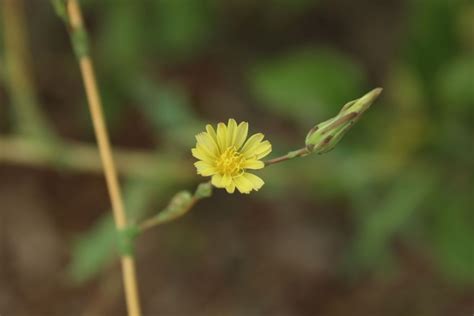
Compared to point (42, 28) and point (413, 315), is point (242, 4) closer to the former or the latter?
point (42, 28)

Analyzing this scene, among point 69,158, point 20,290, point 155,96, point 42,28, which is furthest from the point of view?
point 42,28

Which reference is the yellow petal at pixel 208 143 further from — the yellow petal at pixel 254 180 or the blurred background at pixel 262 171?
the blurred background at pixel 262 171

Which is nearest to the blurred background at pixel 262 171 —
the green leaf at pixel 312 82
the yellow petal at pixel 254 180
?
the green leaf at pixel 312 82

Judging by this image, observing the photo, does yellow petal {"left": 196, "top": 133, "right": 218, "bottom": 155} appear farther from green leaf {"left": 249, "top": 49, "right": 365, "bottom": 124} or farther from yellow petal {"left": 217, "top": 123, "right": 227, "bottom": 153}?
green leaf {"left": 249, "top": 49, "right": 365, "bottom": 124}

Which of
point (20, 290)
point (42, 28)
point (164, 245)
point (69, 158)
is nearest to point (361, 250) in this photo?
point (164, 245)

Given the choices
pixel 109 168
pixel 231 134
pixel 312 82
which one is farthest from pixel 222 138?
pixel 312 82

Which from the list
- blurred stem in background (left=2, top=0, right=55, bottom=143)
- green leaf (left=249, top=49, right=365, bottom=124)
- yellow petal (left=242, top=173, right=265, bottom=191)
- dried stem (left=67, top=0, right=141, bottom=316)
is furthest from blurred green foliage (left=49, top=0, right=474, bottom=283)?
yellow petal (left=242, top=173, right=265, bottom=191)

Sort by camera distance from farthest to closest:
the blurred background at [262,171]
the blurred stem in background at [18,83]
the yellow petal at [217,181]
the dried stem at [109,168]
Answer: the blurred background at [262,171]
the blurred stem in background at [18,83]
the dried stem at [109,168]
the yellow petal at [217,181]

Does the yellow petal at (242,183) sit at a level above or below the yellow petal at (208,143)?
below
